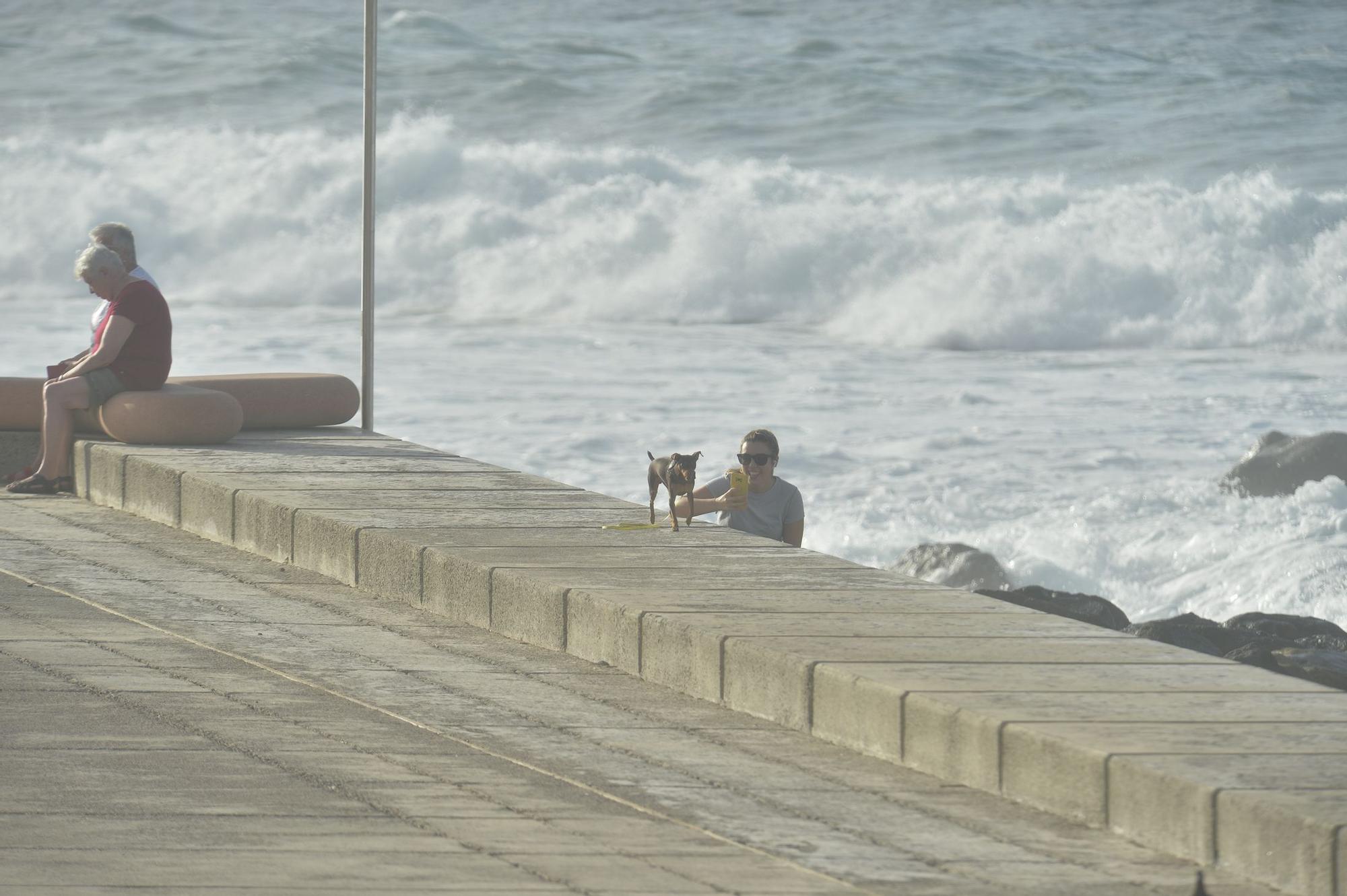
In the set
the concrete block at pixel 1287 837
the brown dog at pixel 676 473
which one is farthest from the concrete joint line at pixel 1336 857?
the brown dog at pixel 676 473

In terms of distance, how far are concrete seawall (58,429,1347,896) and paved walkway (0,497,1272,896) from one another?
0.08m

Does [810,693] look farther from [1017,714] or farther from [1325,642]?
[1325,642]

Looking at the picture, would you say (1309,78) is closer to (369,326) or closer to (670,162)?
(670,162)

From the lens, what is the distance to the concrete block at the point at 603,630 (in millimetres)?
6703

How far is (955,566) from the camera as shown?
14438 mm

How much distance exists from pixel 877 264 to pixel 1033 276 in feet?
8.07

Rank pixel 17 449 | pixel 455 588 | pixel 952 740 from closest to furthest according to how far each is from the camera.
A: pixel 952 740 < pixel 455 588 < pixel 17 449

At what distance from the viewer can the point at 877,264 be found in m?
31.2

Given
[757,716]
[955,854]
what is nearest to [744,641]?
[757,716]

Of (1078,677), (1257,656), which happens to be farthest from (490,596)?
(1257,656)

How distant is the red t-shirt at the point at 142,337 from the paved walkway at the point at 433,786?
3410 millimetres

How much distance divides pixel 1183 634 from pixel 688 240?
76.1 ft

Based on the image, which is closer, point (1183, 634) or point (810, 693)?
point (810, 693)

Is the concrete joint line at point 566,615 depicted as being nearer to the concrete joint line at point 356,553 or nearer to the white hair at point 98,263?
the concrete joint line at point 356,553
